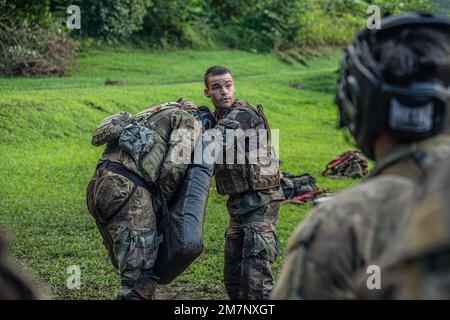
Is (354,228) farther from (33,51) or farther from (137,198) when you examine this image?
(33,51)

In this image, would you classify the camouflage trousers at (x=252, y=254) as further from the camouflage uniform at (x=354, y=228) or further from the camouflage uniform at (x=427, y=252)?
the camouflage uniform at (x=427, y=252)

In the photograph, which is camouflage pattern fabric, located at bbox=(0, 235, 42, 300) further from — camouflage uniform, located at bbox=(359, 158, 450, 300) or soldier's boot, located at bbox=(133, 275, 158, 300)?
soldier's boot, located at bbox=(133, 275, 158, 300)

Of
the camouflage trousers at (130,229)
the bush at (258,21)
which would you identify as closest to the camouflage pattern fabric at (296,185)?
the camouflage trousers at (130,229)

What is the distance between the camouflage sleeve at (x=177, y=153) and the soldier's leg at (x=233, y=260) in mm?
831

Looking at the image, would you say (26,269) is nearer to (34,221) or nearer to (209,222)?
(34,221)

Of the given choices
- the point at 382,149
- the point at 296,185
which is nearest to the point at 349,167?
the point at 296,185

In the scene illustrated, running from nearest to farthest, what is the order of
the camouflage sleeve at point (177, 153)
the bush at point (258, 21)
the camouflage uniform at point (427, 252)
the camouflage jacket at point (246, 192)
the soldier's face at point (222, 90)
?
the camouflage uniform at point (427, 252), the camouflage sleeve at point (177, 153), the camouflage jacket at point (246, 192), the soldier's face at point (222, 90), the bush at point (258, 21)

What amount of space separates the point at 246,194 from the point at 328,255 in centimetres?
432

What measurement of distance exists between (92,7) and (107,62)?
1.62 m

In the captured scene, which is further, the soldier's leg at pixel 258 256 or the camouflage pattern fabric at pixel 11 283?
the soldier's leg at pixel 258 256

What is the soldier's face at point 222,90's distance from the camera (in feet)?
22.1

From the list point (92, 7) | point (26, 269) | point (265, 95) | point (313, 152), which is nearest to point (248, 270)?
point (26, 269)

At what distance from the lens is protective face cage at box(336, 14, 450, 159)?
2.43m
